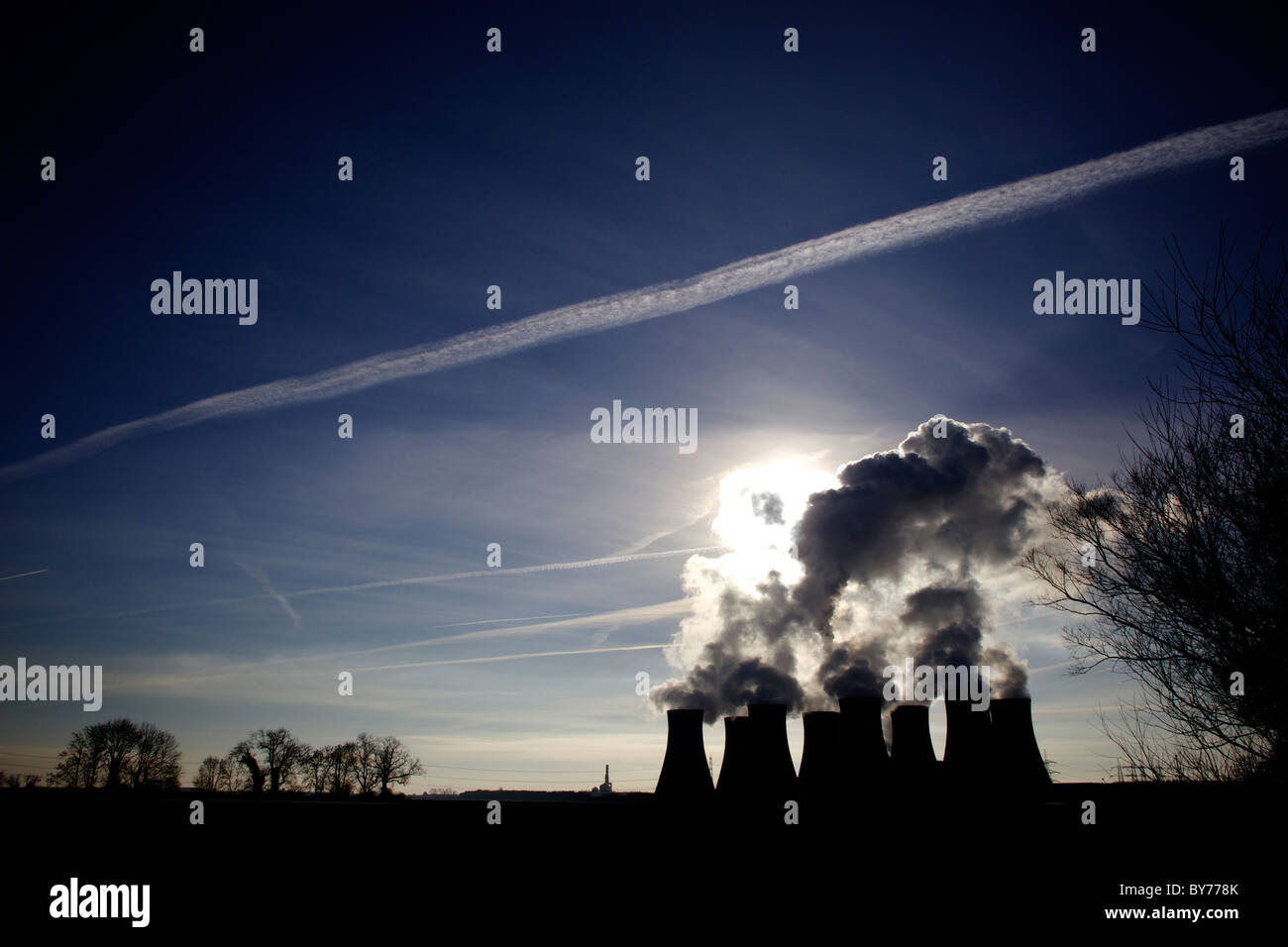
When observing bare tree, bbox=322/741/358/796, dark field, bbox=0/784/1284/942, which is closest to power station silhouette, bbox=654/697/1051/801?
dark field, bbox=0/784/1284/942

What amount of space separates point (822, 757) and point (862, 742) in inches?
44.9

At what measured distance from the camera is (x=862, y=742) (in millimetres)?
17828

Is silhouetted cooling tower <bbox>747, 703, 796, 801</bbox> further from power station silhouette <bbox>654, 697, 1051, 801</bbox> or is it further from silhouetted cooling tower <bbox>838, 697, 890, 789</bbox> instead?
silhouetted cooling tower <bbox>838, 697, 890, 789</bbox>

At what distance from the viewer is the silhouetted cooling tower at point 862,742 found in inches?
691

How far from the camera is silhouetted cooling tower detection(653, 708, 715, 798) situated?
18406 millimetres

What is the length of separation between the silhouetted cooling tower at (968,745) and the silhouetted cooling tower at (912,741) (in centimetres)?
44
